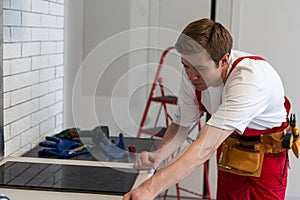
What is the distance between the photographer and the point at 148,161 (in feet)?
5.15

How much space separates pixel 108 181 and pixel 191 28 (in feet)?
1.65

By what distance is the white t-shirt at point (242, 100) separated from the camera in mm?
1302

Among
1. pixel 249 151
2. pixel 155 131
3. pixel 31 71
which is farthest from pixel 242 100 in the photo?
pixel 155 131

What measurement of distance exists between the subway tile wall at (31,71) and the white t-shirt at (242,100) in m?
0.59

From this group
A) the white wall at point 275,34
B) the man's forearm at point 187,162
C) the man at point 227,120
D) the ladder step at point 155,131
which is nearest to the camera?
the man's forearm at point 187,162

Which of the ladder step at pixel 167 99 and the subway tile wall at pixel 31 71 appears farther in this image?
the ladder step at pixel 167 99

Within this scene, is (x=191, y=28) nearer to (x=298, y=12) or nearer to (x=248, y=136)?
(x=248, y=136)

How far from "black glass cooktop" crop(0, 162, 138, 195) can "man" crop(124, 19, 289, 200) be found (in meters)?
0.11

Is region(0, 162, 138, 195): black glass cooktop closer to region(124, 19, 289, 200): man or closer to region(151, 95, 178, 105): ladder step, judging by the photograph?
region(124, 19, 289, 200): man

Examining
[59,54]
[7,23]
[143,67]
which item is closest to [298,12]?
[143,67]

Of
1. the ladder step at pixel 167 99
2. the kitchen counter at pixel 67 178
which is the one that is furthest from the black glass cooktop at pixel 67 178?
the ladder step at pixel 167 99

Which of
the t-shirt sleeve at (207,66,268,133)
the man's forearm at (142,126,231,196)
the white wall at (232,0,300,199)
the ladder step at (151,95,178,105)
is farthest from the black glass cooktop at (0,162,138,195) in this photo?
the white wall at (232,0,300,199)

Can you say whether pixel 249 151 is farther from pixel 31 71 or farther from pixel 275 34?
pixel 275 34

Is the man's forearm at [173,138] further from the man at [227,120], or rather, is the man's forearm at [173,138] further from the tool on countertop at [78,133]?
the tool on countertop at [78,133]
